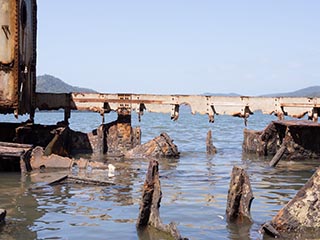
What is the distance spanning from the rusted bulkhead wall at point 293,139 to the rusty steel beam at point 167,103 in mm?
711

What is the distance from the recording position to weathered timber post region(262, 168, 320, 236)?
8.30 m

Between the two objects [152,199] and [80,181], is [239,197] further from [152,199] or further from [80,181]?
[80,181]

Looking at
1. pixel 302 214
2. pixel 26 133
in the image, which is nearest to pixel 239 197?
pixel 302 214

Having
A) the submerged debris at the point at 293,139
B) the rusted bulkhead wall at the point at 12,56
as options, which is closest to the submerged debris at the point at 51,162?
the rusted bulkhead wall at the point at 12,56

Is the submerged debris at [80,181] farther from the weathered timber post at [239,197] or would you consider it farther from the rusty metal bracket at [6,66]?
the rusty metal bracket at [6,66]

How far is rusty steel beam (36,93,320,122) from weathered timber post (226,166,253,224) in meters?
10.2

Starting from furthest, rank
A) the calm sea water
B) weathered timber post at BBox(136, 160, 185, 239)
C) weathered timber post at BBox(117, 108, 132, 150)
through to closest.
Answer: weathered timber post at BBox(117, 108, 132, 150) < the calm sea water < weathered timber post at BBox(136, 160, 185, 239)

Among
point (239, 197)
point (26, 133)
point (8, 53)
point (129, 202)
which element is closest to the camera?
point (239, 197)

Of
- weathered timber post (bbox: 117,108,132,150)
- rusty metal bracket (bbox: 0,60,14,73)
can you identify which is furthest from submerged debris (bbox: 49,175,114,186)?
weathered timber post (bbox: 117,108,132,150)

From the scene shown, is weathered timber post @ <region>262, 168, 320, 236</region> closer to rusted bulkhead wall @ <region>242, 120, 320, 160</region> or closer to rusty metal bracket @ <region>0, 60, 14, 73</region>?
rusted bulkhead wall @ <region>242, 120, 320, 160</region>

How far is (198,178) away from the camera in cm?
1452

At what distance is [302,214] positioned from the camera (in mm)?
8422

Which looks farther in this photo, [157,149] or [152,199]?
[157,149]

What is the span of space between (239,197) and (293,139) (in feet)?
32.3
